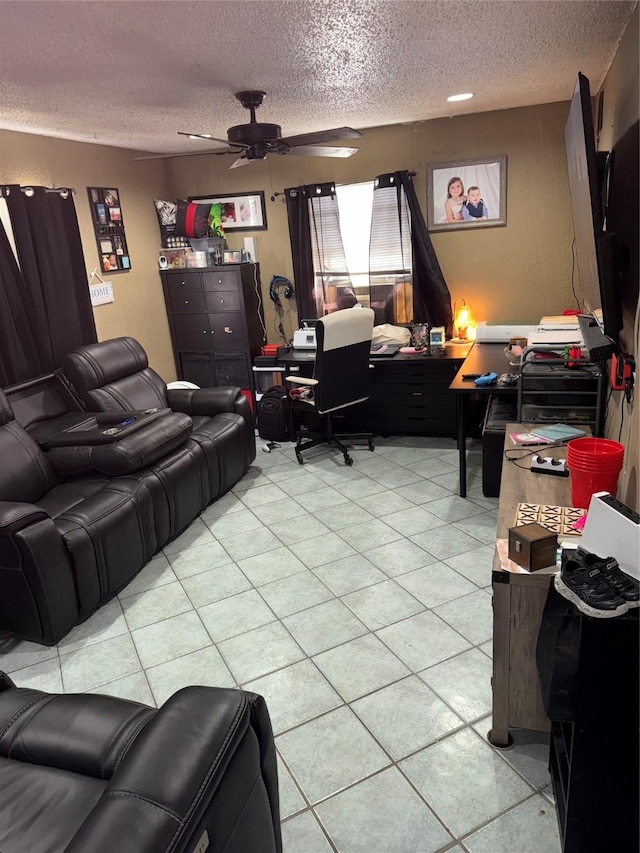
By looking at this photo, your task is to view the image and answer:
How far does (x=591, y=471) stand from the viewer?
2.00 meters

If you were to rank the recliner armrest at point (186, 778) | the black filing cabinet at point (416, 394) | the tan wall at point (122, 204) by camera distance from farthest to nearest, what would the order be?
the black filing cabinet at point (416, 394)
the tan wall at point (122, 204)
the recliner armrest at point (186, 778)

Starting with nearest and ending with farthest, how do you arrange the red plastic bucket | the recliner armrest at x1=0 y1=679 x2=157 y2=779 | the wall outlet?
the recliner armrest at x1=0 y1=679 x2=157 y2=779, the red plastic bucket, the wall outlet

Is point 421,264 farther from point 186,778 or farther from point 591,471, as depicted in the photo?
point 186,778

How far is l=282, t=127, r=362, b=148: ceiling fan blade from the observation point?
305cm

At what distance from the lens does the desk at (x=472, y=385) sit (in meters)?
3.44

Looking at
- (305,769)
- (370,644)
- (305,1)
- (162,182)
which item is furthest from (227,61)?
(162,182)

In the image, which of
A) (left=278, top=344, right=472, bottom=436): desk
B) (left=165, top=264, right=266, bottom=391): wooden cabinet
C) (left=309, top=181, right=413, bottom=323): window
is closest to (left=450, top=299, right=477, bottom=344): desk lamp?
(left=278, top=344, right=472, bottom=436): desk

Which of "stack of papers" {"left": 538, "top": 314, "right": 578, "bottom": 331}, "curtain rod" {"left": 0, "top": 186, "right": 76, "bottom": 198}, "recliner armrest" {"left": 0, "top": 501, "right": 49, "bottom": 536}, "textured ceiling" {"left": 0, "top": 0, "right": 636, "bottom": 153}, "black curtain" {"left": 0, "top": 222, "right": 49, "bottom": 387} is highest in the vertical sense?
"textured ceiling" {"left": 0, "top": 0, "right": 636, "bottom": 153}

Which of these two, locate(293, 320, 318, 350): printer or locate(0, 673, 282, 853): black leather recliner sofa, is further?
locate(293, 320, 318, 350): printer

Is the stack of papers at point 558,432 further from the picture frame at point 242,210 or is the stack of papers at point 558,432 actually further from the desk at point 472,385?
the picture frame at point 242,210

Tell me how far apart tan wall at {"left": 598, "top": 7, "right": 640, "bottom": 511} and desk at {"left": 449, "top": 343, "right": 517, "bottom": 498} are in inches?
27.8

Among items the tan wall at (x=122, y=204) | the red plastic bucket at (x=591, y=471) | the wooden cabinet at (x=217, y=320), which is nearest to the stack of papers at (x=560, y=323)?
the red plastic bucket at (x=591, y=471)

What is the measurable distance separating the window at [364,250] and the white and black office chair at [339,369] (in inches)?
37.4

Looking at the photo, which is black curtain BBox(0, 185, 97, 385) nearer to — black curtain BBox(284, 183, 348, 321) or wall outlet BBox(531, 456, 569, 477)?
black curtain BBox(284, 183, 348, 321)
